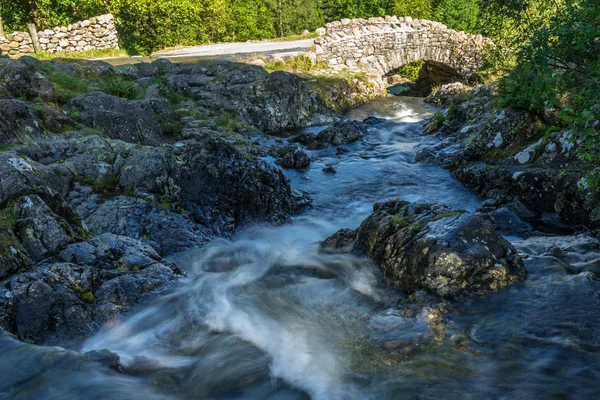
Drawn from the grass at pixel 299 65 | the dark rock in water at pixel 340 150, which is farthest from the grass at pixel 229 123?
the grass at pixel 299 65

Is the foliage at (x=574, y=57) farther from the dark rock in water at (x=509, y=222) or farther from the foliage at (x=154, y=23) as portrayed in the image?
the foliage at (x=154, y=23)

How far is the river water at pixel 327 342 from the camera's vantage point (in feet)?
15.0

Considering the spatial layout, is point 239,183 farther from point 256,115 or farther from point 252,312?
point 256,115

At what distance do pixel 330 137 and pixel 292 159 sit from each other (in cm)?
365

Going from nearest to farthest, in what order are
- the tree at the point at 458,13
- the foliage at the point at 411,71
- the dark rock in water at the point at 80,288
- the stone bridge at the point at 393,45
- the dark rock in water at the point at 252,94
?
the dark rock in water at the point at 80,288, the dark rock in water at the point at 252,94, the stone bridge at the point at 393,45, the foliage at the point at 411,71, the tree at the point at 458,13

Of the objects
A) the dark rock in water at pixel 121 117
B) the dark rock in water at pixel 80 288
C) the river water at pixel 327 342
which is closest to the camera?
the river water at pixel 327 342

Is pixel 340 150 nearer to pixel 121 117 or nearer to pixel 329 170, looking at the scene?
pixel 329 170

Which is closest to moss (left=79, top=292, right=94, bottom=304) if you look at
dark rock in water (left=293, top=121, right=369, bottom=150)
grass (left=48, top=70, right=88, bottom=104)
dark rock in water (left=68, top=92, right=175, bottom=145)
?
dark rock in water (left=68, top=92, right=175, bottom=145)

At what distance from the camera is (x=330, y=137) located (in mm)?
17625

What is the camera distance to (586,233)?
7668 mm

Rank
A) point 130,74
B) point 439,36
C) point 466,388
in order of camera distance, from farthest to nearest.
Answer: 1. point 439,36
2. point 130,74
3. point 466,388

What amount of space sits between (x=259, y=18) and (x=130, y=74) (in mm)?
26204

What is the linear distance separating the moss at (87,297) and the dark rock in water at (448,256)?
14.2 feet

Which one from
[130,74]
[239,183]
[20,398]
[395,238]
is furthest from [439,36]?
[20,398]
